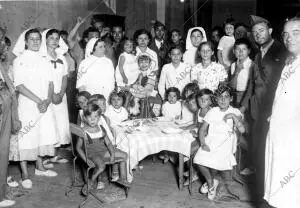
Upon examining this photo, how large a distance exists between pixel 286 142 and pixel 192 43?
3.26 m

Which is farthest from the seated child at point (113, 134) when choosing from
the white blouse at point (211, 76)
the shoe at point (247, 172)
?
the shoe at point (247, 172)

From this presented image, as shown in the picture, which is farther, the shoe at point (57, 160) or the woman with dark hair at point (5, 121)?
the shoe at point (57, 160)

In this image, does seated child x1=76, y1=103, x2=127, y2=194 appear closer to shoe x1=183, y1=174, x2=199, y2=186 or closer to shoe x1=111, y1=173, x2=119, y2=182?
shoe x1=111, y1=173, x2=119, y2=182

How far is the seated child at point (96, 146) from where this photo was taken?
3979 mm

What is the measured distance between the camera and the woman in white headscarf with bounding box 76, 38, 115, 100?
Result: 506 cm

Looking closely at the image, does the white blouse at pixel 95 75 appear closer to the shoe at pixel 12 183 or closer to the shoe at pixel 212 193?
the shoe at pixel 12 183

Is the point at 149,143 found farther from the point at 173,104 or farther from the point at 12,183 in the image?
the point at 12,183

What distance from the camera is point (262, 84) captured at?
170 inches

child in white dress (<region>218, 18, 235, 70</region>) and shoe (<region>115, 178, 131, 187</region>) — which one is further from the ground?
child in white dress (<region>218, 18, 235, 70</region>)

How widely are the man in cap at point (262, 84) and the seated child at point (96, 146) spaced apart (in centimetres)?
178

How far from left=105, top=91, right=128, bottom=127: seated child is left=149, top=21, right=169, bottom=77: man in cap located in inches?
63.9

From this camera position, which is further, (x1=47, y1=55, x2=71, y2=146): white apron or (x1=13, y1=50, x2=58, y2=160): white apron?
(x1=47, y1=55, x2=71, y2=146): white apron

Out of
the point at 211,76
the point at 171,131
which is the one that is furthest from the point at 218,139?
the point at 211,76

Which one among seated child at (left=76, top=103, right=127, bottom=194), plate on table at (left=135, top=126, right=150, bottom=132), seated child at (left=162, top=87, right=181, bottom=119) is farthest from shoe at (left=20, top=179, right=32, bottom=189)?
seated child at (left=162, top=87, right=181, bottom=119)
